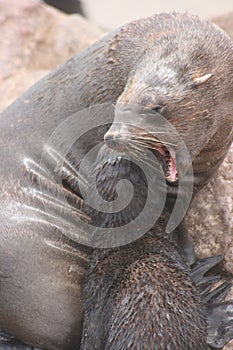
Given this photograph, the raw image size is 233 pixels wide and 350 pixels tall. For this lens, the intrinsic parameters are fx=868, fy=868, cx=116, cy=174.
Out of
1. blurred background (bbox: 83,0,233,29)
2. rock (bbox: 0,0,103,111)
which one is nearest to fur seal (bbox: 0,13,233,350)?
rock (bbox: 0,0,103,111)

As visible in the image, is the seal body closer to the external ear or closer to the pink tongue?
the pink tongue

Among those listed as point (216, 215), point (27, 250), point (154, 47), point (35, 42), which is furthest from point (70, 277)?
point (35, 42)

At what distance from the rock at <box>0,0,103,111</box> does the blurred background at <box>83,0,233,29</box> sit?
4.39m

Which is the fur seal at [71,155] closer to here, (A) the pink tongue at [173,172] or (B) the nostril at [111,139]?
(A) the pink tongue at [173,172]

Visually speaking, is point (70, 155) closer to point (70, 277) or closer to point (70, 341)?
point (70, 277)

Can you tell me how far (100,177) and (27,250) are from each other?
544 millimetres

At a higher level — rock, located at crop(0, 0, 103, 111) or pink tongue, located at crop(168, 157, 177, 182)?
pink tongue, located at crop(168, 157, 177, 182)

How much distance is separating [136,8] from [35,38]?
18.7 feet

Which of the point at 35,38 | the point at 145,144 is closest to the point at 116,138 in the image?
the point at 145,144

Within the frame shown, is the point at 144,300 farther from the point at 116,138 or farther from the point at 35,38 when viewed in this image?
the point at 35,38

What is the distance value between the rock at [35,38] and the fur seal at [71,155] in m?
2.20

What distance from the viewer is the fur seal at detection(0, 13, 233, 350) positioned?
3.85 m

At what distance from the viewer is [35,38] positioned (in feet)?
22.6

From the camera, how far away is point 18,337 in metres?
4.30
